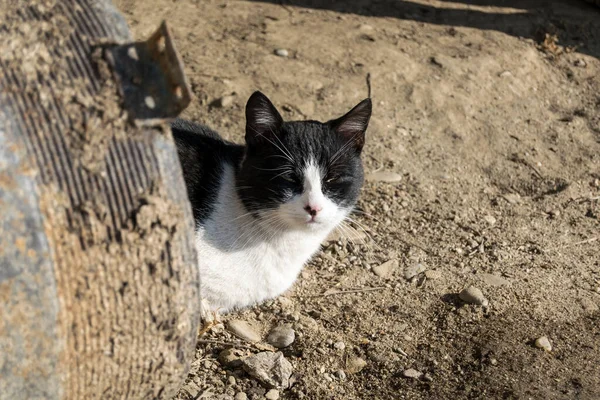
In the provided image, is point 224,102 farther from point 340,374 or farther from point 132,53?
point 132,53

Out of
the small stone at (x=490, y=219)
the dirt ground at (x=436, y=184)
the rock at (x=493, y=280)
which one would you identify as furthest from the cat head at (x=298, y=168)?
the small stone at (x=490, y=219)

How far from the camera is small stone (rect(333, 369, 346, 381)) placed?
3.10 m

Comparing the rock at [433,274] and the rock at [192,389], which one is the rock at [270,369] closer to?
the rock at [192,389]

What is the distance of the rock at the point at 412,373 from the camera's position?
312 centimetres

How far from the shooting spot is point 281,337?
3305mm

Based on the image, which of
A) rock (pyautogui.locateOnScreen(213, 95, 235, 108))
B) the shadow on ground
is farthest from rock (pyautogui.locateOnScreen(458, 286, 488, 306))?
the shadow on ground

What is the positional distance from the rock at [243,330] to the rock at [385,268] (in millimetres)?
775

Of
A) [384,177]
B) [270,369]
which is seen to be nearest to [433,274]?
[384,177]

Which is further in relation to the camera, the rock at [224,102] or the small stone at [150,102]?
the rock at [224,102]

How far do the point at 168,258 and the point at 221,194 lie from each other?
152cm

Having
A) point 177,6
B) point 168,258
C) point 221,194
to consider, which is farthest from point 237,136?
point 168,258

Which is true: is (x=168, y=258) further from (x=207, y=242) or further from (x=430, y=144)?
(x=430, y=144)

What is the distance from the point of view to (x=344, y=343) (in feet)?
10.9

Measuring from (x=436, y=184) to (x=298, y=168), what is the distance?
144 centimetres
